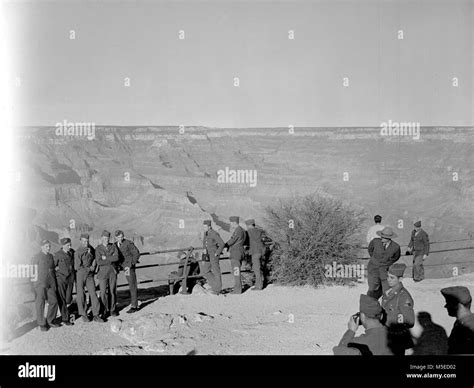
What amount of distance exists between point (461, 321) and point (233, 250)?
213 inches

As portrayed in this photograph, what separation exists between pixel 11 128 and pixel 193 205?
1515 inches

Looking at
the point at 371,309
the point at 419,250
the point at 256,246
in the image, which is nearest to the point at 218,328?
the point at 256,246

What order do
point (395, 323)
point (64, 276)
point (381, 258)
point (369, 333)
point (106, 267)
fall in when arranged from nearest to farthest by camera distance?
1. point (369, 333)
2. point (395, 323)
3. point (381, 258)
4. point (64, 276)
5. point (106, 267)

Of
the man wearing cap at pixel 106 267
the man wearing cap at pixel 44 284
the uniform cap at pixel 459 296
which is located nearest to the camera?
the uniform cap at pixel 459 296

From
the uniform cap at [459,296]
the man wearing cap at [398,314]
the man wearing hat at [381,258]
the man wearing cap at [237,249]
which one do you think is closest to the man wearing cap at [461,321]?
the uniform cap at [459,296]

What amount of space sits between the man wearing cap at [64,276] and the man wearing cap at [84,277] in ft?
0.36

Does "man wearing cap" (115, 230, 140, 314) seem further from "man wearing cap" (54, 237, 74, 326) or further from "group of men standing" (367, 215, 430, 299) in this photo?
"group of men standing" (367, 215, 430, 299)

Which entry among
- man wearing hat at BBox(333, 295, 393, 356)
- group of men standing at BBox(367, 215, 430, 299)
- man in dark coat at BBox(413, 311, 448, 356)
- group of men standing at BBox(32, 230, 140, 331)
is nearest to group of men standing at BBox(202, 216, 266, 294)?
group of men standing at BBox(32, 230, 140, 331)

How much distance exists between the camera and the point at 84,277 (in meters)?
7.99

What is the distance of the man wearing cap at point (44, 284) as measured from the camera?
759 centimetres

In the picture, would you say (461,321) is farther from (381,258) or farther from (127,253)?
(127,253)

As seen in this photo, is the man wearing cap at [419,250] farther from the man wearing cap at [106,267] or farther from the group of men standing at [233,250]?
the man wearing cap at [106,267]

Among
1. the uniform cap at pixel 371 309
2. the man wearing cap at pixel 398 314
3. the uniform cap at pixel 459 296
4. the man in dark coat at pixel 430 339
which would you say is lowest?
the man in dark coat at pixel 430 339

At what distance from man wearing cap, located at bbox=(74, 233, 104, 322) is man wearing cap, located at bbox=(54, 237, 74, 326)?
109mm
